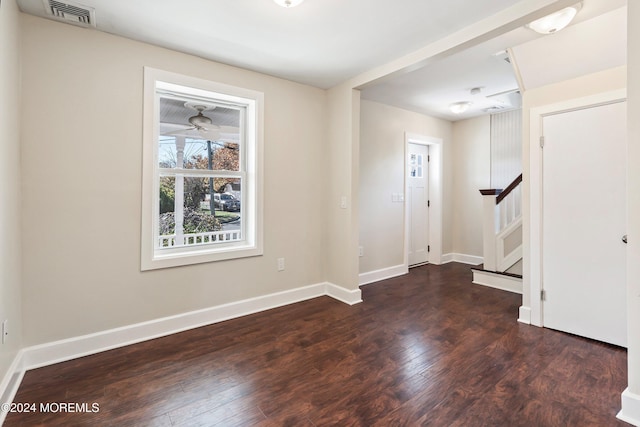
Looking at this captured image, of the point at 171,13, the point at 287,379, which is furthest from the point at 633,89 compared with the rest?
the point at 171,13

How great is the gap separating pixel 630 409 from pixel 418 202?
3.94 meters

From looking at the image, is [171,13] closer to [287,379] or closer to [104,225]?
[104,225]

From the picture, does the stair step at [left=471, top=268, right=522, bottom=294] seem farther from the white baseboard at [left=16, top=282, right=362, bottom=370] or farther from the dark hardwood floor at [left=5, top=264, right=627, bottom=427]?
the white baseboard at [left=16, top=282, right=362, bottom=370]

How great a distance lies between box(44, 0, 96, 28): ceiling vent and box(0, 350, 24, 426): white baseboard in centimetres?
233

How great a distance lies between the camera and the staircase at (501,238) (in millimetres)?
4086

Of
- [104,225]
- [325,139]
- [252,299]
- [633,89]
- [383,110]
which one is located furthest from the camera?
[383,110]

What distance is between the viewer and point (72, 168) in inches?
92.0

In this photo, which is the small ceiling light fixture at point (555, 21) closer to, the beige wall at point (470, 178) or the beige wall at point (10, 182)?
the beige wall at point (470, 178)

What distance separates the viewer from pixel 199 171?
9.98ft

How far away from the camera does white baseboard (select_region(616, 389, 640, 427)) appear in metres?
1.61

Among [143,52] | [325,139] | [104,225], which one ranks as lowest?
[104,225]

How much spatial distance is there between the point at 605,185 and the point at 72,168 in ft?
13.5

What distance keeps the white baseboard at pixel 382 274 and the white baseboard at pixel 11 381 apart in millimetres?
3295

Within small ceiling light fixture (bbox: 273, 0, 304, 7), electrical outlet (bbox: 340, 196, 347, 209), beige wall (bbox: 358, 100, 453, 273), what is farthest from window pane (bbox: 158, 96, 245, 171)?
beige wall (bbox: 358, 100, 453, 273)
